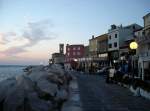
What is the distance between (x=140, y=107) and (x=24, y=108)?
538cm

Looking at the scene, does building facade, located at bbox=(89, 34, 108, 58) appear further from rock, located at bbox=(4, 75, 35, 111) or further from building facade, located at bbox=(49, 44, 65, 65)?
rock, located at bbox=(4, 75, 35, 111)

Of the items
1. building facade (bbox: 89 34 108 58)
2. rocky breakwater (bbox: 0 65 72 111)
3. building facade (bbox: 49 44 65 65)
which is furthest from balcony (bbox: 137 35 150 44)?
building facade (bbox: 49 44 65 65)

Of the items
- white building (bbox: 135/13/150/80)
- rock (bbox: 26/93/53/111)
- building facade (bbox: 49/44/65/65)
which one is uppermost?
building facade (bbox: 49/44/65/65)

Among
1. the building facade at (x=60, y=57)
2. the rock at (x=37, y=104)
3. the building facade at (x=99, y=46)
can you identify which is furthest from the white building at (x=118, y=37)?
the building facade at (x=60, y=57)

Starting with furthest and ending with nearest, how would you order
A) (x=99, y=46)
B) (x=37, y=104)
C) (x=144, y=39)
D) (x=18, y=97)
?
(x=99, y=46)
(x=144, y=39)
(x=18, y=97)
(x=37, y=104)

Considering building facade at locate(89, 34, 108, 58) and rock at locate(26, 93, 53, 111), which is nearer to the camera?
rock at locate(26, 93, 53, 111)

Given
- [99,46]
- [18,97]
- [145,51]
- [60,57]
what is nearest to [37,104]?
[18,97]

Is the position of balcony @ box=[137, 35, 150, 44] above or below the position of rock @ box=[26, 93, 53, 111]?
above

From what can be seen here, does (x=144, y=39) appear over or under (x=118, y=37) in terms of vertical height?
under

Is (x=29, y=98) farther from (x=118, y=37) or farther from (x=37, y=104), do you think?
(x=118, y=37)

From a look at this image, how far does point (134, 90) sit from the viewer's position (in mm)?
22609

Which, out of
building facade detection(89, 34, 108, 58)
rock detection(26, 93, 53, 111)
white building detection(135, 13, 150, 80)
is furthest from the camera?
building facade detection(89, 34, 108, 58)

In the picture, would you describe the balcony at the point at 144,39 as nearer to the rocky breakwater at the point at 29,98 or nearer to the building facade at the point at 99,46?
the rocky breakwater at the point at 29,98

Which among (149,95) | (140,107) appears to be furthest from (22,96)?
(149,95)
